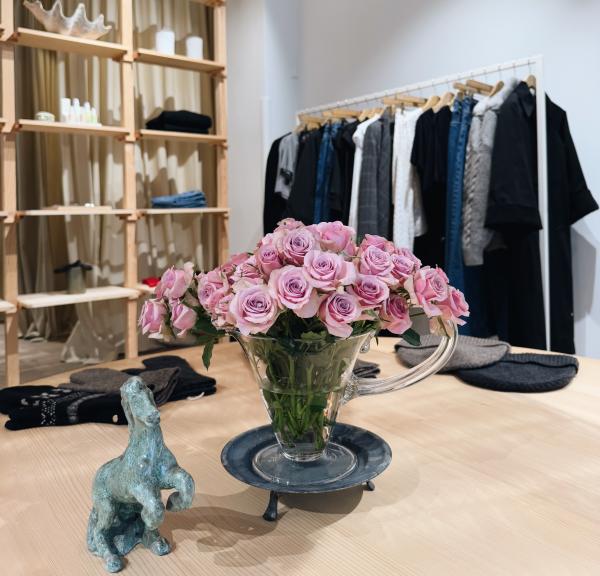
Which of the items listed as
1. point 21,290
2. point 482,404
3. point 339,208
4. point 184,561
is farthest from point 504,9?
point 21,290

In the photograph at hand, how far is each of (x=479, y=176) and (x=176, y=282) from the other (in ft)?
6.69

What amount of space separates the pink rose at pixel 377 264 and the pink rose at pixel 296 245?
6 cm

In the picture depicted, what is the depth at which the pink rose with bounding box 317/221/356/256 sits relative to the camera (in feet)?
2.47

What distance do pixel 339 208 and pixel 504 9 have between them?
4.03ft

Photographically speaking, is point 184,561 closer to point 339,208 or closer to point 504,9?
point 339,208

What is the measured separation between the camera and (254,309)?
68 cm

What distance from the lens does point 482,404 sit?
46.3 inches

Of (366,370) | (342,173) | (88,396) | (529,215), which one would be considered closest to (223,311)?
(88,396)

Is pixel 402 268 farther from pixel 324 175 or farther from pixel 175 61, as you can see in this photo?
pixel 175 61

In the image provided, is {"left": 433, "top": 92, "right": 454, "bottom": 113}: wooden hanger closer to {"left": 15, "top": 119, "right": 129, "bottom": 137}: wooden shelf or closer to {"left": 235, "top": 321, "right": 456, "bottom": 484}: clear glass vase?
{"left": 15, "top": 119, "right": 129, "bottom": 137}: wooden shelf

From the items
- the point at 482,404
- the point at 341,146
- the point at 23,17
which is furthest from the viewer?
the point at 23,17

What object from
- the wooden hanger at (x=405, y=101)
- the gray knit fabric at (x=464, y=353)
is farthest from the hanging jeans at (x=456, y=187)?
the gray knit fabric at (x=464, y=353)

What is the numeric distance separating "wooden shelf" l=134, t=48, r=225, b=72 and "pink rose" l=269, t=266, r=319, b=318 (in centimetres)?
286

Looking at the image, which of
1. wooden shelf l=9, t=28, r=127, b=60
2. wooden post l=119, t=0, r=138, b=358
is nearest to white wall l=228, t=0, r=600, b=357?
wooden post l=119, t=0, r=138, b=358
